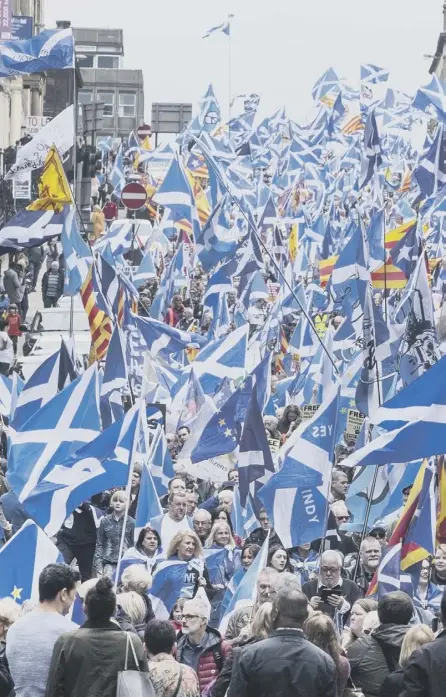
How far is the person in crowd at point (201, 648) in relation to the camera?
966cm

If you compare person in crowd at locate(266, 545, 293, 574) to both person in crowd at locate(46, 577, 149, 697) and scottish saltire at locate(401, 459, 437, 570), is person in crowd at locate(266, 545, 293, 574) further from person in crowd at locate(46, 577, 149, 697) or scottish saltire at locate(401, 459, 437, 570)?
person in crowd at locate(46, 577, 149, 697)

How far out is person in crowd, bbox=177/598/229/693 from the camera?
9664mm

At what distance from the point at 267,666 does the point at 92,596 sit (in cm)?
81

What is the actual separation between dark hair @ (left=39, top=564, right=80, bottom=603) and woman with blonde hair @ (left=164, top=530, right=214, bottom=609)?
390cm

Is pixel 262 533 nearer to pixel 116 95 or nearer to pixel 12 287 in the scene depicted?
pixel 12 287

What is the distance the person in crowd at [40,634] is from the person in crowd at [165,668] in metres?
0.43

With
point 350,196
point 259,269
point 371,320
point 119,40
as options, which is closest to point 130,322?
point 259,269

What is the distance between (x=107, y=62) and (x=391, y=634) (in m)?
143

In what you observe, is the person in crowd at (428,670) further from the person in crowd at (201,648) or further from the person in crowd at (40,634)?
the person in crowd at (201,648)

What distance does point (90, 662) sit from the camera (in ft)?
25.3

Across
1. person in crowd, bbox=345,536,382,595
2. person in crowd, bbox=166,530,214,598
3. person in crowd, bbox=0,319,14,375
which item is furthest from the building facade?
person in crowd, bbox=166,530,214,598

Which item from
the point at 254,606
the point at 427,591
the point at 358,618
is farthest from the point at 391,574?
the point at 358,618

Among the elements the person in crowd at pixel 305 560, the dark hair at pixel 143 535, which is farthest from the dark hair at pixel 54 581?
the dark hair at pixel 143 535

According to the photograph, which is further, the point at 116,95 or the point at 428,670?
the point at 116,95
